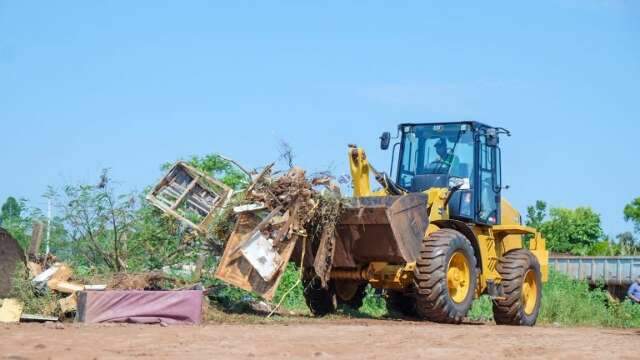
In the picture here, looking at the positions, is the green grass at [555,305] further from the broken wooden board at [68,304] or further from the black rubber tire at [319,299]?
the broken wooden board at [68,304]

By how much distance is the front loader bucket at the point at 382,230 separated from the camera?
44.9 ft

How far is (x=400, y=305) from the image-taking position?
57.1 feet

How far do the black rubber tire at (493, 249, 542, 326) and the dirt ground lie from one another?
9.81ft

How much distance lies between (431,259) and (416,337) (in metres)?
2.54

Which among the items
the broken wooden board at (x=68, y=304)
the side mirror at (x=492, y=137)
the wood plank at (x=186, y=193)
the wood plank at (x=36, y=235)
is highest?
the side mirror at (x=492, y=137)

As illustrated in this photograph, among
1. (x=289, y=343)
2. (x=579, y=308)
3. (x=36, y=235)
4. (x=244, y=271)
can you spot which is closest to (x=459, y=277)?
(x=244, y=271)

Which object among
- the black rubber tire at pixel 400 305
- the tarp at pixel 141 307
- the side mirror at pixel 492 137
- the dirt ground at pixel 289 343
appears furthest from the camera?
the black rubber tire at pixel 400 305

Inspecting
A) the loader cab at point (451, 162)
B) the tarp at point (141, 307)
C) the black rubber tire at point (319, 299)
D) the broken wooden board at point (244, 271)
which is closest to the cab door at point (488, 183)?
the loader cab at point (451, 162)

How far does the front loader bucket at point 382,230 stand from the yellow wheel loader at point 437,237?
0.6 inches

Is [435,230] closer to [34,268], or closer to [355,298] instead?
[355,298]

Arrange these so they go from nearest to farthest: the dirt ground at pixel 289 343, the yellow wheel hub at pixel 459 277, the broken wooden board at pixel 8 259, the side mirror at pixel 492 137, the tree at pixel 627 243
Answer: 1. the dirt ground at pixel 289 343
2. the broken wooden board at pixel 8 259
3. the yellow wheel hub at pixel 459 277
4. the side mirror at pixel 492 137
5. the tree at pixel 627 243

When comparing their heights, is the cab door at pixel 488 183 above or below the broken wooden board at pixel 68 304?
above

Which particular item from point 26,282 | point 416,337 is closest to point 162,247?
point 26,282

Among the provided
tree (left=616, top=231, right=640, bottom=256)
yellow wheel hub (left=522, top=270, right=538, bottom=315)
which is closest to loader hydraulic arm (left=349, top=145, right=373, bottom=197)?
yellow wheel hub (left=522, top=270, right=538, bottom=315)
